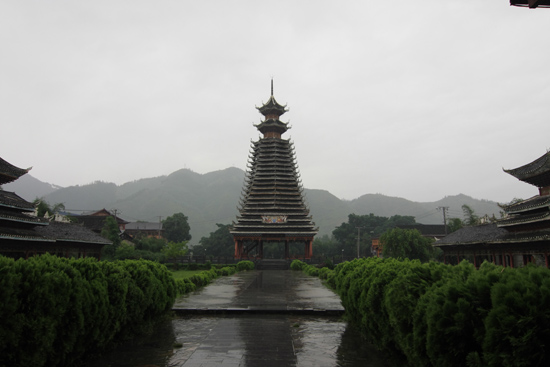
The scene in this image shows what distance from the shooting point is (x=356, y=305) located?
32.0 feet

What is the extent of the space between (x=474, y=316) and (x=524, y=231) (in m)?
28.7

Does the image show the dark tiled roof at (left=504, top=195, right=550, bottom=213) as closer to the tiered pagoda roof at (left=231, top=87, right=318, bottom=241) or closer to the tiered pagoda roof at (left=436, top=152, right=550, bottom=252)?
the tiered pagoda roof at (left=436, top=152, right=550, bottom=252)

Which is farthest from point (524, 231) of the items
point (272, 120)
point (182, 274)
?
point (272, 120)

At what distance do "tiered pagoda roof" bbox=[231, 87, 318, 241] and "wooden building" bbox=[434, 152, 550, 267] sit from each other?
26.3 meters

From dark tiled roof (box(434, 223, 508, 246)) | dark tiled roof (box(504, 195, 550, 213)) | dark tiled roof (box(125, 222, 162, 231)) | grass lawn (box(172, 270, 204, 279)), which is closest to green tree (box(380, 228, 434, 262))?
dark tiled roof (box(434, 223, 508, 246))

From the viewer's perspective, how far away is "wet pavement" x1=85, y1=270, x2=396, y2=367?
7.39m

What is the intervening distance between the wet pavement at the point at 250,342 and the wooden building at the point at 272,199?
41.9m

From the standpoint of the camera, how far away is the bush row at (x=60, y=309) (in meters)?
5.32

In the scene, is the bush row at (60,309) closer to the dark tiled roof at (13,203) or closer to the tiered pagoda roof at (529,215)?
the dark tiled roof at (13,203)

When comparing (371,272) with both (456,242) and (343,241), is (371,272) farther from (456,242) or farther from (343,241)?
(343,241)

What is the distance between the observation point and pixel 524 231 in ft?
93.1

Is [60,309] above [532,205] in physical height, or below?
below

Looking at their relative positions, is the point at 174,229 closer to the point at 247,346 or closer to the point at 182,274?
the point at 182,274

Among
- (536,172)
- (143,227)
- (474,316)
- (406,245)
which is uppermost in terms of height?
(536,172)
